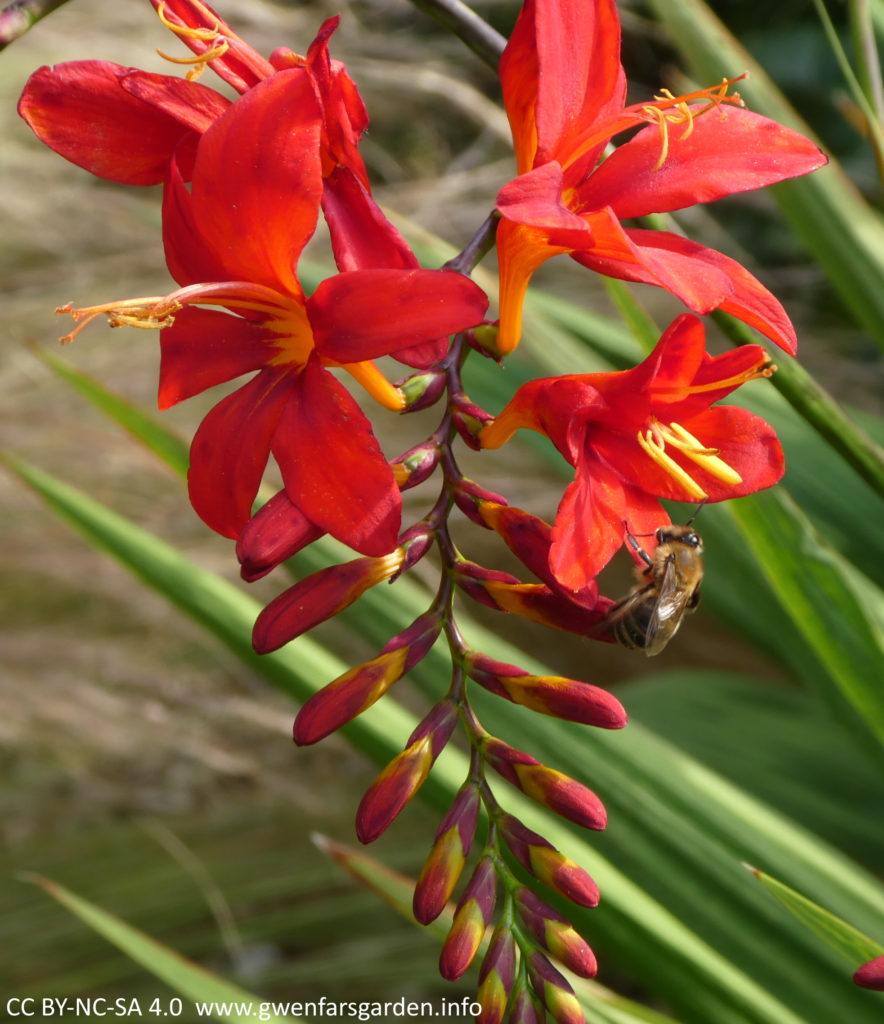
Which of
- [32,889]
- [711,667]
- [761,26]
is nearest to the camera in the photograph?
[32,889]

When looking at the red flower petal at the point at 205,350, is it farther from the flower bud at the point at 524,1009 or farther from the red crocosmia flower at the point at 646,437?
the flower bud at the point at 524,1009

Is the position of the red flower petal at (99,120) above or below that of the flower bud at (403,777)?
above

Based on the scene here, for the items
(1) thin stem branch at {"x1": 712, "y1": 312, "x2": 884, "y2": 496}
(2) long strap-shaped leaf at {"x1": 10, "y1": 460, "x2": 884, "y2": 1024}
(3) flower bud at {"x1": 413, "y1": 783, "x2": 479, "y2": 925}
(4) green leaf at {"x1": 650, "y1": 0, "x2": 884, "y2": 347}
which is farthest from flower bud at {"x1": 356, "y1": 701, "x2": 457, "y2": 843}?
(4) green leaf at {"x1": 650, "y1": 0, "x2": 884, "y2": 347}

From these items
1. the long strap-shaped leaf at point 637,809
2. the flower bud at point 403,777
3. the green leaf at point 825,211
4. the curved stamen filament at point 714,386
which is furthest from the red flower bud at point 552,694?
the green leaf at point 825,211

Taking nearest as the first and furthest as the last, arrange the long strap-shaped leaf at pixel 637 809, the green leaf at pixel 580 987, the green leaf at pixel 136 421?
the green leaf at pixel 580 987 → the long strap-shaped leaf at pixel 637 809 → the green leaf at pixel 136 421

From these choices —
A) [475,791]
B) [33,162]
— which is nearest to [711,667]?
[33,162]

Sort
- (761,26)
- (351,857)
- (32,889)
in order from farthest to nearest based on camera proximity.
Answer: (761,26), (32,889), (351,857)

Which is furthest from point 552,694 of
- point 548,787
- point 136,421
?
point 136,421

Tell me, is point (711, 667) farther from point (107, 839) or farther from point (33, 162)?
point (33, 162)
